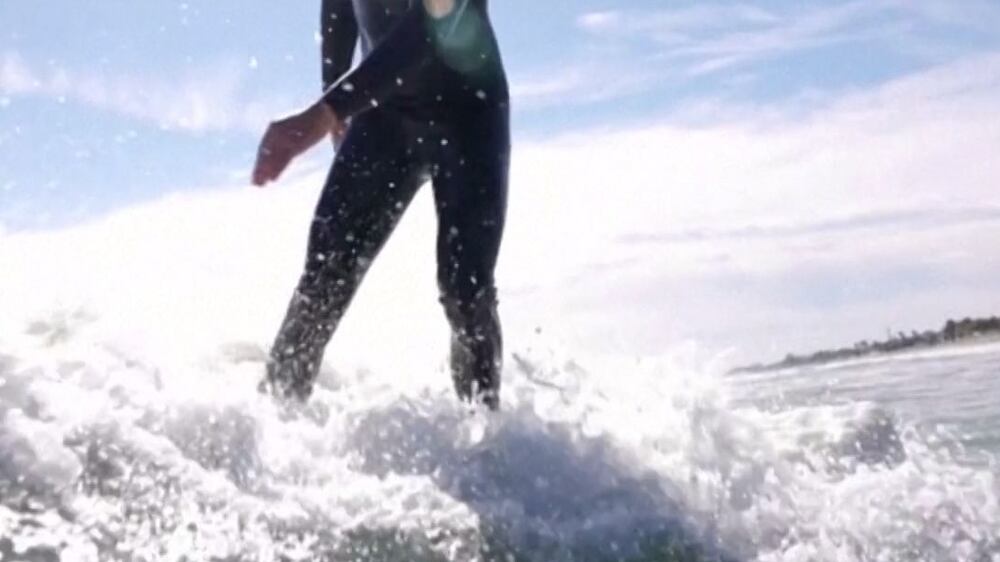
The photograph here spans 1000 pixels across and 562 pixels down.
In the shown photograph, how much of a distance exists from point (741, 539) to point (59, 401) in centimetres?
148

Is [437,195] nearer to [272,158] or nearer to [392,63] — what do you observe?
[392,63]

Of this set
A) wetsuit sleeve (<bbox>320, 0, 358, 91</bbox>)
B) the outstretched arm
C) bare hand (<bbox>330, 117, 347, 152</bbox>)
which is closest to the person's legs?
the outstretched arm

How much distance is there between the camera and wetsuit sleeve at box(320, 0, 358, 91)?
15.8 ft

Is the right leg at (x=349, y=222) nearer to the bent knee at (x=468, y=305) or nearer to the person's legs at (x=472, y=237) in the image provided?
the person's legs at (x=472, y=237)

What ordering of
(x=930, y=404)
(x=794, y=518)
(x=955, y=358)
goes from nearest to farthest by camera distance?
1. (x=794, y=518)
2. (x=930, y=404)
3. (x=955, y=358)

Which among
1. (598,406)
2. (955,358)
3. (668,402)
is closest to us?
(598,406)

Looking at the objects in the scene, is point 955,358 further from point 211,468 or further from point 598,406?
point 211,468

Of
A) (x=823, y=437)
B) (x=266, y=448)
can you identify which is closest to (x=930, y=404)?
(x=823, y=437)

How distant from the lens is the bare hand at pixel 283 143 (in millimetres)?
3455

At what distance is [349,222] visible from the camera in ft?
13.9

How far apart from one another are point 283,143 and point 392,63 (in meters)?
0.45

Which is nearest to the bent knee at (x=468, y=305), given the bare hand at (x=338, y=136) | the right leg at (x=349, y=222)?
the right leg at (x=349, y=222)

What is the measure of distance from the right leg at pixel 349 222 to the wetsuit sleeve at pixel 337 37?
61cm

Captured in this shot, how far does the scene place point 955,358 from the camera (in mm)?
11891
